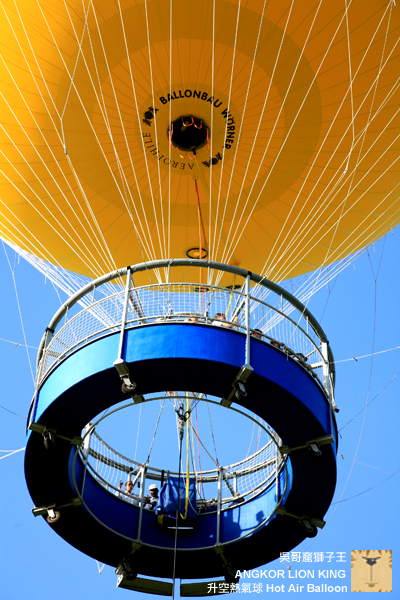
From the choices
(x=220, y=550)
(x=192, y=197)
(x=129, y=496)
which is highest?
(x=192, y=197)

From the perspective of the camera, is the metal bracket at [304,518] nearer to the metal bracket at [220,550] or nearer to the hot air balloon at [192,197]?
the hot air balloon at [192,197]

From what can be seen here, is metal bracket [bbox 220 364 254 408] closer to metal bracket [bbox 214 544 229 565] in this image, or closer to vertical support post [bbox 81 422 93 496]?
vertical support post [bbox 81 422 93 496]

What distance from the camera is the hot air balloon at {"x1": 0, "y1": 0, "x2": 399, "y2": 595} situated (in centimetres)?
1085

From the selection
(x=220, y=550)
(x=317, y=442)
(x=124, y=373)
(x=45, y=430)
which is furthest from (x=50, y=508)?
(x=317, y=442)

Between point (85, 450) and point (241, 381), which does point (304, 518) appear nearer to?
point (241, 381)

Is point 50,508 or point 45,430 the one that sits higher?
point 45,430

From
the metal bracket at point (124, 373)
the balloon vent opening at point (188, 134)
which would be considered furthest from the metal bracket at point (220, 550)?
the balloon vent opening at point (188, 134)

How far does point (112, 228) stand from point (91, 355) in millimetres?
5302

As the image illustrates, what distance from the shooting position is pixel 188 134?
556 inches

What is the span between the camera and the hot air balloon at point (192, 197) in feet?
35.6

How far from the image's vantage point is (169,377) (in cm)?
1063

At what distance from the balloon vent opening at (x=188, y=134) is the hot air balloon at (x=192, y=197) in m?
0.04

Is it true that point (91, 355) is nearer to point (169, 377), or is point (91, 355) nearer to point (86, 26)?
point (169, 377)

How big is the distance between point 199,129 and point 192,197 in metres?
1.68
